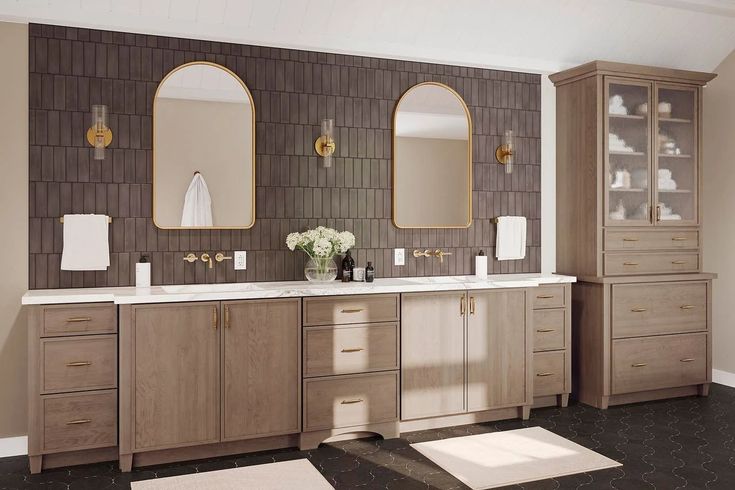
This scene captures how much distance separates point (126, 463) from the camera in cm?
347

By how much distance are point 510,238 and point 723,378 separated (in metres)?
2.08

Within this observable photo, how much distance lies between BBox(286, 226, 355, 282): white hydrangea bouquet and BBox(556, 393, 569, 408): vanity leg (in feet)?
5.92

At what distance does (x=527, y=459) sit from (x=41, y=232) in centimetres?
289

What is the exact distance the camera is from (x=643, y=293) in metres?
4.68

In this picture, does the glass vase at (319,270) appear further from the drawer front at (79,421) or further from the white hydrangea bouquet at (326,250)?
the drawer front at (79,421)

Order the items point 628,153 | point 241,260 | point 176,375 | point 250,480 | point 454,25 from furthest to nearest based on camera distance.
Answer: point 628,153 < point 454,25 < point 241,260 < point 176,375 < point 250,480

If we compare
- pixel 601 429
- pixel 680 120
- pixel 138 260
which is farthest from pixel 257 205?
pixel 680 120

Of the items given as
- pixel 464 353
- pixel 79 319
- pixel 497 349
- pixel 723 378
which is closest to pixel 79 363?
pixel 79 319

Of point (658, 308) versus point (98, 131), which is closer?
point (98, 131)

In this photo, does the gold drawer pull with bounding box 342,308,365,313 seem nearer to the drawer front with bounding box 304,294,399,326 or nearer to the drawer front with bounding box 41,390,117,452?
the drawer front with bounding box 304,294,399,326

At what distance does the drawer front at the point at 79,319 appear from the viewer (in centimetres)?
340

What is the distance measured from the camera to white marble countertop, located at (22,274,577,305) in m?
3.45

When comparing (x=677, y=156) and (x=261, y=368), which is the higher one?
(x=677, y=156)

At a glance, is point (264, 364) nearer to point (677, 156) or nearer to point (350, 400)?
point (350, 400)
